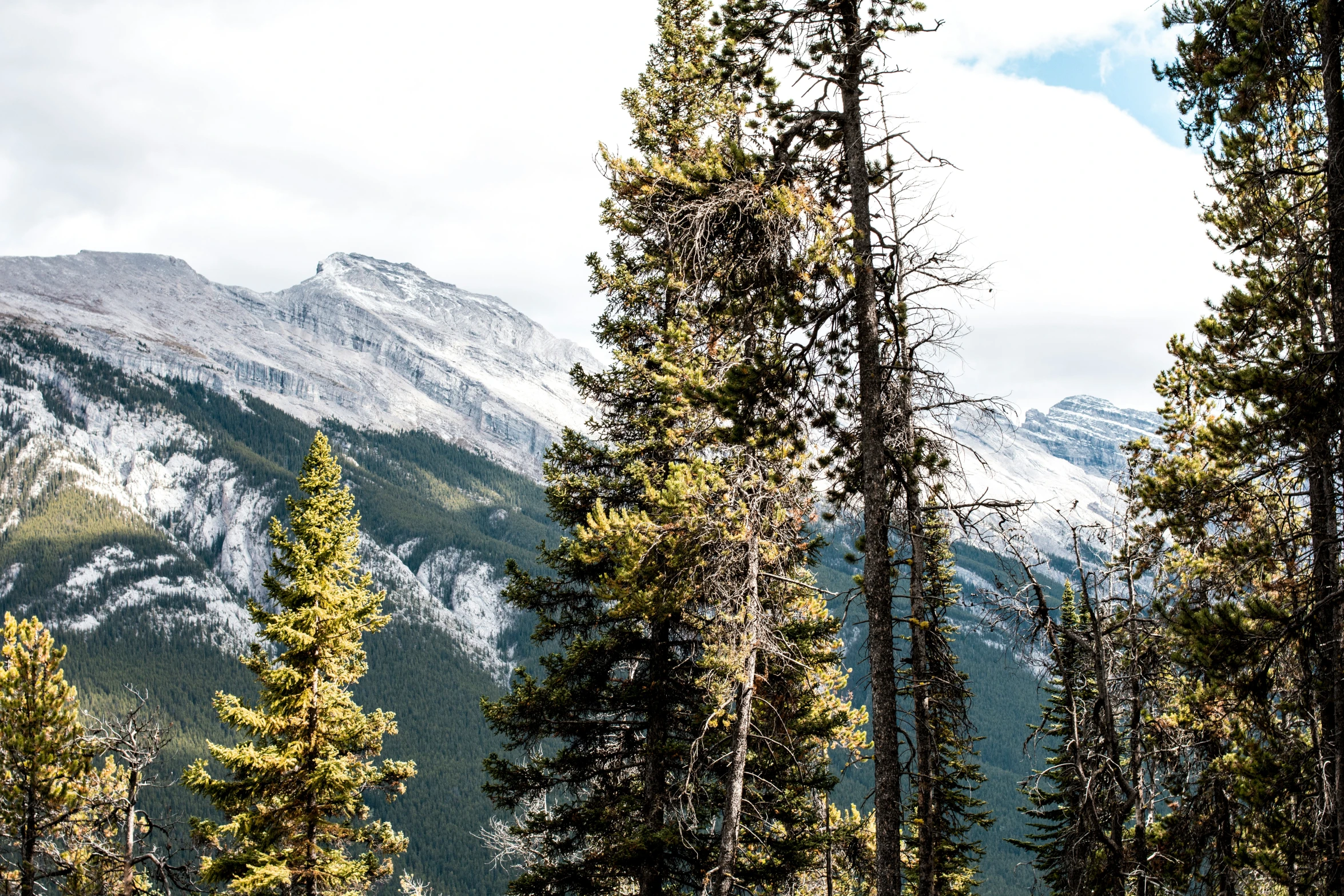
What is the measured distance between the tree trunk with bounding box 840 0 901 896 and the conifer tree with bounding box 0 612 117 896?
16004 mm

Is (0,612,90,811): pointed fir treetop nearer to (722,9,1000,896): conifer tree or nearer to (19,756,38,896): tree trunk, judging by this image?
(19,756,38,896): tree trunk

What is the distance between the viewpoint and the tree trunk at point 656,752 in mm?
12172

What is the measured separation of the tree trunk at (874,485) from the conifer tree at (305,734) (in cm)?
1094

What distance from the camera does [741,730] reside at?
403 inches

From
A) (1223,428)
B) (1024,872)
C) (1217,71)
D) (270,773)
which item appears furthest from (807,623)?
(1024,872)

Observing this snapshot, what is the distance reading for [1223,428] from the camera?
9.97 meters

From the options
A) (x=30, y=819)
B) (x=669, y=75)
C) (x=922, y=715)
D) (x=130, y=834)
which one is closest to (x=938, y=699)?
(x=922, y=715)

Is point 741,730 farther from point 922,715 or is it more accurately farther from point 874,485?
point 874,485

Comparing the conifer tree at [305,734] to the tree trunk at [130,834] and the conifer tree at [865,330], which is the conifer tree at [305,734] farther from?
the conifer tree at [865,330]

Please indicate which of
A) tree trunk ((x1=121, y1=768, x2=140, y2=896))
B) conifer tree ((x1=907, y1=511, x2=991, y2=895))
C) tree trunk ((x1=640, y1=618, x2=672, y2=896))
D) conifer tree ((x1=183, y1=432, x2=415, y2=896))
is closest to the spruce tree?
conifer tree ((x1=907, y1=511, x2=991, y2=895))

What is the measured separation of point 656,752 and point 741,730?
2.96m

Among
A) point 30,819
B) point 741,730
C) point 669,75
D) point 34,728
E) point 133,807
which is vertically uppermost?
point 669,75

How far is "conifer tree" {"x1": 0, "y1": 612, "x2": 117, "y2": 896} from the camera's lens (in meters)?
16.7

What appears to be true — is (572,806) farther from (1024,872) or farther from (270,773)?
(1024,872)
